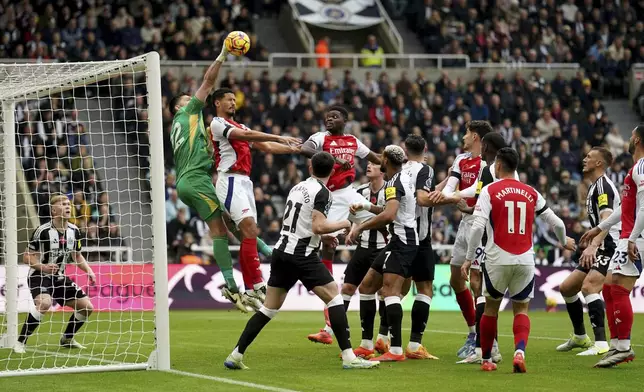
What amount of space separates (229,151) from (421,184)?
2.18 metres

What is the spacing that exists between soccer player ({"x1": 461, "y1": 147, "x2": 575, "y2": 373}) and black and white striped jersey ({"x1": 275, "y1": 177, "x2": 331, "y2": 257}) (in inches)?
58.7

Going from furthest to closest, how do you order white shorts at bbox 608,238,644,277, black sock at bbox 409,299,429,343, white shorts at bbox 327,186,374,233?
white shorts at bbox 327,186,374,233 < black sock at bbox 409,299,429,343 < white shorts at bbox 608,238,644,277

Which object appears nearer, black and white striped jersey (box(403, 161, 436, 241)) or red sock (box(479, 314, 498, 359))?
red sock (box(479, 314, 498, 359))

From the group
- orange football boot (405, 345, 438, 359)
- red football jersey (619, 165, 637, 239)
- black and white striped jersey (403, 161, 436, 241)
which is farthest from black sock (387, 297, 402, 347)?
red football jersey (619, 165, 637, 239)

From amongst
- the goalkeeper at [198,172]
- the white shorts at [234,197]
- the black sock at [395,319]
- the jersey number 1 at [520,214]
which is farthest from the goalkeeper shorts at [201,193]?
the jersey number 1 at [520,214]

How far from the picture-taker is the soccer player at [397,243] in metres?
11.2

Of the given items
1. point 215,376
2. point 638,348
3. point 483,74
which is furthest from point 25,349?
point 483,74

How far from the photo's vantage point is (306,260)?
10.2 metres

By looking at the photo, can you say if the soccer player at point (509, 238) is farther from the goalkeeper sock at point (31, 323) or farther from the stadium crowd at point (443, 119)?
the stadium crowd at point (443, 119)

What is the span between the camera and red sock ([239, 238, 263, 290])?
11617mm

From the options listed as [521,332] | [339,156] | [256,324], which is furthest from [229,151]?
[521,332]

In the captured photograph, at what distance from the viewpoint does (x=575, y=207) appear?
85.2ft

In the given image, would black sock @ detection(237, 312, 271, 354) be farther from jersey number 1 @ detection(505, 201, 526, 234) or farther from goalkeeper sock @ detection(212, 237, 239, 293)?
jersey number 1 @ detection(505, 201, 526, 234)

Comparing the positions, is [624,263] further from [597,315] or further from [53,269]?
[53,269]
